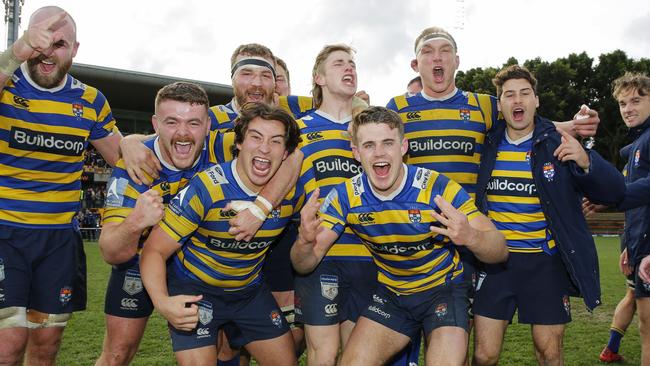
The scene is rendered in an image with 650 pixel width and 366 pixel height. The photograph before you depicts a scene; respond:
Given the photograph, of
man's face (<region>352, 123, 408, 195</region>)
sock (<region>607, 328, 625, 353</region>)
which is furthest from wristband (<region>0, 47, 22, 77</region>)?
sock (<region>607, 328, 625, 353</region>)

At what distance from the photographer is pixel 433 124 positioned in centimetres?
480

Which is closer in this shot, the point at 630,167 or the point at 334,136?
the point at 334,136

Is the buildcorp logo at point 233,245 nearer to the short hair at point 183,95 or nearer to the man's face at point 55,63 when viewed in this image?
the short hair at point 183,95

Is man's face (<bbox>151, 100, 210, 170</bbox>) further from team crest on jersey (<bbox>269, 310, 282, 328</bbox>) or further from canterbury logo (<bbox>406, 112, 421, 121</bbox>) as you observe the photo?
canterbury logo (<bbox>406, 112, 421, 121</bbox>)

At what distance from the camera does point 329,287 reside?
4.39 meters

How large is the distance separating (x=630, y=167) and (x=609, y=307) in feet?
17.7

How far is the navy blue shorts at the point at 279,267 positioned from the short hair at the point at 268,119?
1123mm

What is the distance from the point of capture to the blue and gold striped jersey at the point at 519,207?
4.58 m

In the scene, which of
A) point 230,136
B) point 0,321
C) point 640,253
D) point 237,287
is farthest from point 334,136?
point 640,253

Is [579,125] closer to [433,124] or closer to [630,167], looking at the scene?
[433,124]

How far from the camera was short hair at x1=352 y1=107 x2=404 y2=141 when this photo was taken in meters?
4.14

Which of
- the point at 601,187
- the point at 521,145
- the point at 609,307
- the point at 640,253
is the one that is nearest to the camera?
the point at 601,187

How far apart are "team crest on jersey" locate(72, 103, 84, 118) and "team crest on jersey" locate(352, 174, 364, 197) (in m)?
2.31

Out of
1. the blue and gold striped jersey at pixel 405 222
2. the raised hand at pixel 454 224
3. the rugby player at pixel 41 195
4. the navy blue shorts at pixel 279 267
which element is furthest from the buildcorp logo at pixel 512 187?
the rugby player at pixel 41 195
